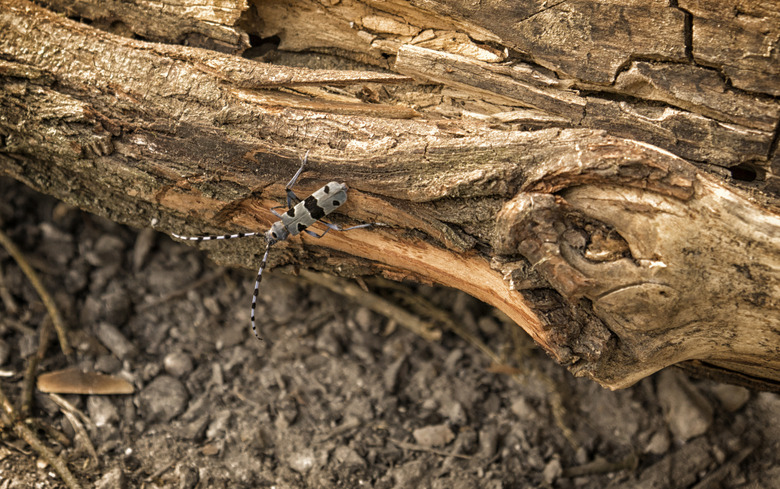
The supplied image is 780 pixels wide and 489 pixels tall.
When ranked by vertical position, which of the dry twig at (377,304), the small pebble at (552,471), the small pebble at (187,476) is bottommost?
the small pebble at (187,476)

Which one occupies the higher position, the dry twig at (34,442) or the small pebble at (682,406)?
the small pebble at (682,406)

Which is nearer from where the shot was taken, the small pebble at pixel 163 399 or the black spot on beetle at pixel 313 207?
the black spot on beetle at pixel 313 207

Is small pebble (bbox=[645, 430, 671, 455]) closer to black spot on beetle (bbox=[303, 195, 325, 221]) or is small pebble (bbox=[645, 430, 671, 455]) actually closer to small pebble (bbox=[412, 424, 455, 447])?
small pebble (bbox=[412, 424, 455, 447])

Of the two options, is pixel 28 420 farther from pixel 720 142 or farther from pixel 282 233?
pixel 720 142

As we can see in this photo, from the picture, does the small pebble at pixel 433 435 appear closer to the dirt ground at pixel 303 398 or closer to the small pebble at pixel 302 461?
the dirt ground at pixel 303 398

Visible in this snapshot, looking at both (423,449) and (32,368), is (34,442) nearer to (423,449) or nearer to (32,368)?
(32,368)

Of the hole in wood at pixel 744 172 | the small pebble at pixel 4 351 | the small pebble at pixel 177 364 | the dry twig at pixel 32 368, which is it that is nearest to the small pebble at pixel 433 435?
the small pebble at pixel 177 364

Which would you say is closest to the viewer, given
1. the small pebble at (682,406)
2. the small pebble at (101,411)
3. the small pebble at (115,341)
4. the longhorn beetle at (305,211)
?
the longhorn beetle at (305,211)

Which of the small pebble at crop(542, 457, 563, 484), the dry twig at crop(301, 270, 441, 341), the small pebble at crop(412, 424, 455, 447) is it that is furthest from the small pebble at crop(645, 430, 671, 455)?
the dry twig at crop(301, 270, 441, 341)
